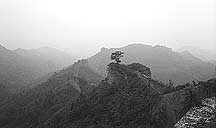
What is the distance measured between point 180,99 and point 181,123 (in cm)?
776

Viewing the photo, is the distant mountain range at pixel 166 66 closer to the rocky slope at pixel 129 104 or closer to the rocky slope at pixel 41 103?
the rocky slope at pixel 41 103

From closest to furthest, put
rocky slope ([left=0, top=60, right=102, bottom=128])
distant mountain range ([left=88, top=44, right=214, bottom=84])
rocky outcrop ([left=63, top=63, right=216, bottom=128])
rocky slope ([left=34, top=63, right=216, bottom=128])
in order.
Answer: rocky outcrop ([left=63, top=63, right=216, bottom=128]) < rocky slope ([left=34, top=63, right=216, bottom=128]) < rocky slope ([left=0, top=60, right=102, bottom=128]) < distant mountain range ([left=88, top=44, right=214, bottom=84])

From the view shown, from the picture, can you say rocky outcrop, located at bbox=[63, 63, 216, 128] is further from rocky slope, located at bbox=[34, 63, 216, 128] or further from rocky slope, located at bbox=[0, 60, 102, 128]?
rocky slope, located at bbox=[0, 60, 102, 128]

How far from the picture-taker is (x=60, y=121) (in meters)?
52.1

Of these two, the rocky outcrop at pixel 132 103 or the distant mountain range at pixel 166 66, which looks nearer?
the rocky outcrop at pixel 132 103

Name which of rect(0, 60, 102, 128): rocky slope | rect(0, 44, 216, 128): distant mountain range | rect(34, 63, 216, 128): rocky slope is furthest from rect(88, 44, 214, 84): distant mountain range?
rect(34, 63, 216, 128): rocky slope

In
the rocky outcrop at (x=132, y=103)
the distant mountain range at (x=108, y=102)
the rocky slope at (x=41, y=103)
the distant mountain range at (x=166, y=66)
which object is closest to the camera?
the rocky outcrop at (x=132, y=103)

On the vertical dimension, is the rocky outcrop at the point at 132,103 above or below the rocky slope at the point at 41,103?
above

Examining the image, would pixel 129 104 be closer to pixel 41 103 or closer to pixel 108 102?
pixel 108 102

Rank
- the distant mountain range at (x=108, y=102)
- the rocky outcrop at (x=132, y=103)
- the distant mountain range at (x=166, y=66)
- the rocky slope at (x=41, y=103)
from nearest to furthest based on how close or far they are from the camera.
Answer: the rocky outcrop at (x=132, y=103) → the distant mountain range at (x=108, y=102) → the rocky slope at (x=41, y=103) → the distant mountain range at (x=166, y=66)

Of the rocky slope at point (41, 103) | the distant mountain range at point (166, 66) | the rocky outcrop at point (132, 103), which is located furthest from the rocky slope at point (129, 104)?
the distant mountain range at point (166, 66)

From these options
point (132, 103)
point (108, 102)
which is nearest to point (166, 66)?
point (108, 102)

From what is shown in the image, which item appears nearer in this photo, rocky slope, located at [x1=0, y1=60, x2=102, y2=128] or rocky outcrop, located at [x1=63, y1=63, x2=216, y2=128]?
rocky outcrop, located at [x1=63, y1=63, x2=216, y2=128]

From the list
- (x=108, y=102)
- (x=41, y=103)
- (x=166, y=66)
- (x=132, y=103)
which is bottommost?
(x=166, y=66)
